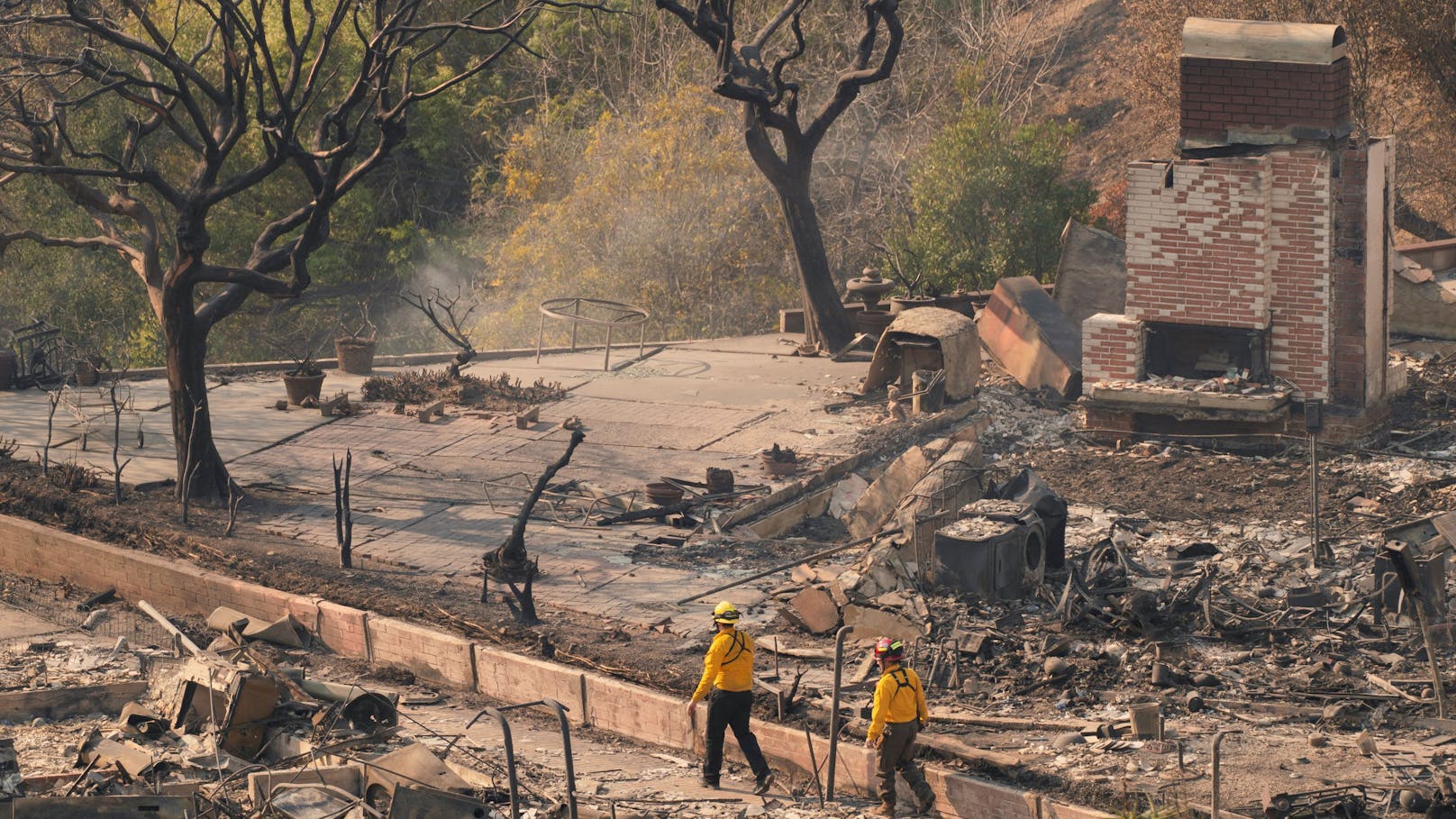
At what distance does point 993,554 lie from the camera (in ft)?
44.4

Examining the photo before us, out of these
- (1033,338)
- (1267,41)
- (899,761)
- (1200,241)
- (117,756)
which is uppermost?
(1267,41)

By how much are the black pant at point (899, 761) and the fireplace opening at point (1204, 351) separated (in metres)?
9.12

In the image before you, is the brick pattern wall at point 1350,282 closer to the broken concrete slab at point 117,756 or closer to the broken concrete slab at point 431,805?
the broken concrete slab at point 431,805

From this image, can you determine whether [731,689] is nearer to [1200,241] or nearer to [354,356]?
[1200,241]

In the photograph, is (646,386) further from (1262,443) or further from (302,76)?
(302,76)

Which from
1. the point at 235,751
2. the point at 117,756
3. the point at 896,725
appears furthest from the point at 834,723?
the point at 117,756

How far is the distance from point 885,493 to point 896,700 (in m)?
6.16

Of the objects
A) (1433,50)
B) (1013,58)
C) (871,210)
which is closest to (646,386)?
(1433,50)

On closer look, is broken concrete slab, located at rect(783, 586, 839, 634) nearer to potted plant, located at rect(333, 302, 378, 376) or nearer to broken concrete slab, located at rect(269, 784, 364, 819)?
broken concrete slab, located at rect(269, 784, 364, 819)

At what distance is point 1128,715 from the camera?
37.2 feet

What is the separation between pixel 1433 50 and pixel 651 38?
20383mm

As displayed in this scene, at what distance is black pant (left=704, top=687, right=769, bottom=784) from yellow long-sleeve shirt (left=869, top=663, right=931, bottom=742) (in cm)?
98

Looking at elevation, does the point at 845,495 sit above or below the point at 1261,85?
below

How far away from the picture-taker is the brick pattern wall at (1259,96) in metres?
17.9
